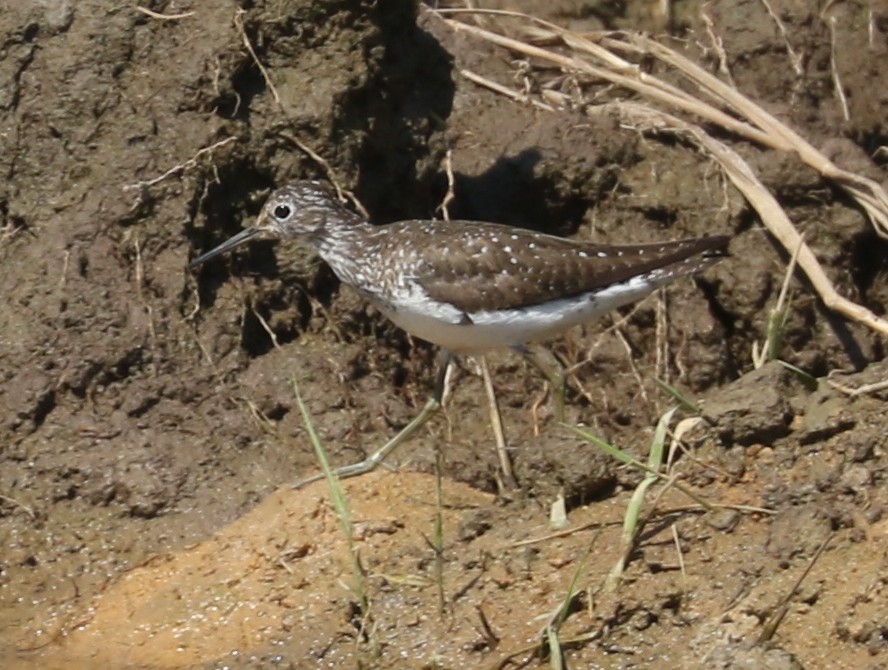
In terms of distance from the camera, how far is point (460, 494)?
7.53m

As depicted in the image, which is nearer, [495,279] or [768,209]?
[495,279]

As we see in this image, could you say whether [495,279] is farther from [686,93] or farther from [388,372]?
[686,93]

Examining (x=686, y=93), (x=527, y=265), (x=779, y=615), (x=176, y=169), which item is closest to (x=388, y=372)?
(x=527, y=265)

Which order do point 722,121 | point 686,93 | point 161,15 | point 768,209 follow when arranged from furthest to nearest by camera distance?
point 686,93 → point 722,121 → point 768,209 → point 161,15

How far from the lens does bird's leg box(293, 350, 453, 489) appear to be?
7.55 metres

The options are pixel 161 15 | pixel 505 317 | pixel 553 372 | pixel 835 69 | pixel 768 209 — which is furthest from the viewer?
pixel 835 69

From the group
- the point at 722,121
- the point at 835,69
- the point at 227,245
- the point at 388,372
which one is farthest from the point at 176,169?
the point at 835,69

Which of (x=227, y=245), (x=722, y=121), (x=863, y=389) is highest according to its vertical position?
(x=722, y=121)

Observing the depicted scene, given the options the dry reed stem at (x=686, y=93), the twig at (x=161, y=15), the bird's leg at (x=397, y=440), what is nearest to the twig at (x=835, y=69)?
the dry reed stem at (x=686, y=93)

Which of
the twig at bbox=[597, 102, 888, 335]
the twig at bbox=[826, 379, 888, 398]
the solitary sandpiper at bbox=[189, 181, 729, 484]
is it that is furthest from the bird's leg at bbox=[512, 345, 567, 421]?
the twig at bbox=[597, 102, 888, 335]

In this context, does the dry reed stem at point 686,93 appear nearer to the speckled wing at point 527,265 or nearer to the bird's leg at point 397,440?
the speckled wing at point 527,265

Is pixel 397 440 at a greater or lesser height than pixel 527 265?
lesser

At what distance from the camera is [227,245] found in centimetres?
781

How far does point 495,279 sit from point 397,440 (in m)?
0.83
